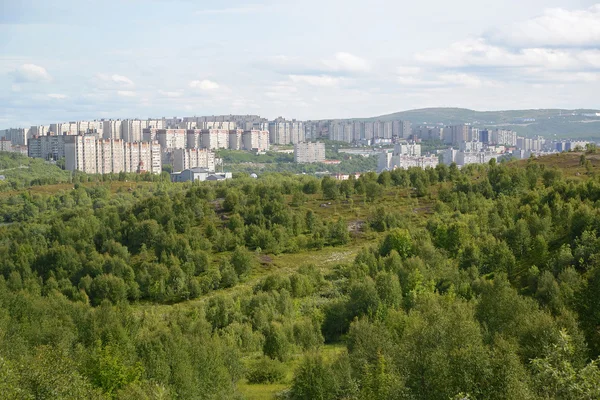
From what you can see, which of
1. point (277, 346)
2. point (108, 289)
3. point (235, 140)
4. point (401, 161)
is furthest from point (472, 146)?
point (277, 346)

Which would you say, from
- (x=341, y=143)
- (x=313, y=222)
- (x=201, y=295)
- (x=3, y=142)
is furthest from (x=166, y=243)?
(x=341, y=143)

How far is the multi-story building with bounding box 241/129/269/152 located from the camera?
507 ft

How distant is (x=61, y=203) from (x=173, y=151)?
46.0 metres

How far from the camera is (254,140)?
155375mm

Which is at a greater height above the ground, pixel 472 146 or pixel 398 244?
pixel 472 146

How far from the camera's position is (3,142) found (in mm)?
131375

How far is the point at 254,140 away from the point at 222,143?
711cm

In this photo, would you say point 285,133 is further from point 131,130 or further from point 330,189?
point 330,189

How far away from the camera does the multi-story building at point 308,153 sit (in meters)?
146

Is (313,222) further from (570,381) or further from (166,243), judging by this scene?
(570,381)

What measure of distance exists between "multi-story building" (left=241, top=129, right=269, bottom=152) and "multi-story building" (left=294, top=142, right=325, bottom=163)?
1104 centimetres

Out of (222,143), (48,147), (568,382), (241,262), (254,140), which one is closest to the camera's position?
(568,382)

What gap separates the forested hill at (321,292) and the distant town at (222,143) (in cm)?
2801

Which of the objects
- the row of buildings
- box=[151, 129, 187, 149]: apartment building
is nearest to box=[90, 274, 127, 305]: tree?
box=[151, 129, 187, 149]: apartment building
